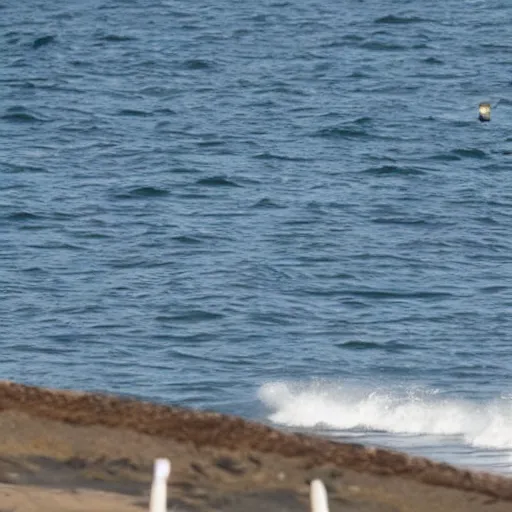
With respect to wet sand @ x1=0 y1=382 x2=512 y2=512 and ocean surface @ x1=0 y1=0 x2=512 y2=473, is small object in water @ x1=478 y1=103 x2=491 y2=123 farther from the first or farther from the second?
wet sand @ x1=0 y1=382 x2=512 y2=512

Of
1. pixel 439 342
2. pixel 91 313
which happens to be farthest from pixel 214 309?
pixel 439 342

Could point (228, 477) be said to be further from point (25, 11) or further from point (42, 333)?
point (25, 11)

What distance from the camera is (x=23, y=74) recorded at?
34375 mm

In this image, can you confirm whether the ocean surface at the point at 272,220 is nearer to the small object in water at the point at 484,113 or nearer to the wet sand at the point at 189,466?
the small object in water at the point at 484,113

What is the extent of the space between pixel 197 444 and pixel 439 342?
863cm

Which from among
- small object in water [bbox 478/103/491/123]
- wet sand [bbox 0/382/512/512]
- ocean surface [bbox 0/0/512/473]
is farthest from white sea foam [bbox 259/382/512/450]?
small object in water [bbox 478/103/491/123]

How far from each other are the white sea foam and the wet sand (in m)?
4.47

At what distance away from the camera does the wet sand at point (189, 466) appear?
8039 millimetres

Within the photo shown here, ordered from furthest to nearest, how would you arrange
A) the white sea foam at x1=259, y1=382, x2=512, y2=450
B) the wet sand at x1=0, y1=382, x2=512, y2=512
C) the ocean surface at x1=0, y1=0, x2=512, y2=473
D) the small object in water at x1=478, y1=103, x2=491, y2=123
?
the small object in water at x1=478, y1=103, x2=491, y2=123 → the ocean surface at x1=0, y1=0, x2=512, y2=473 → the white sea foam at x1=259, y1=382, x2=512, y2=450 → the wet sand at x1=0, y1=382, x2=512, y2=512

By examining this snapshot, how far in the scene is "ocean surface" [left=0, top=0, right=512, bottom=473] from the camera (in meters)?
15.5

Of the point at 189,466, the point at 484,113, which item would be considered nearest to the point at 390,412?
the point at 189,466

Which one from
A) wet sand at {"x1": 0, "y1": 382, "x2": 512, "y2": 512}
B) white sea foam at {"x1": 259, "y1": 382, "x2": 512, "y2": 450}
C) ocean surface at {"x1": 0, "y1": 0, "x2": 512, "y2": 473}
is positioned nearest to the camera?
wet sand at {"x1": 0, "y1": 382, "x2": 512, "y2": 512}

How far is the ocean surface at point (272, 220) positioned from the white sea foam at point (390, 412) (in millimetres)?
31

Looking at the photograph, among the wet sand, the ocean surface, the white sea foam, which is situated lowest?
the wet sand
